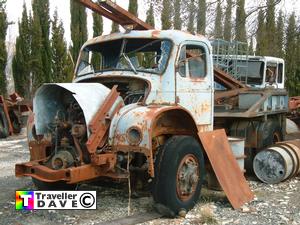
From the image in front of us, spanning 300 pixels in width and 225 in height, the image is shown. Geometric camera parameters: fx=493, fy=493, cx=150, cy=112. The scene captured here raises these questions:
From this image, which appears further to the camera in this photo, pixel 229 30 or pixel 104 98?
pixel 229 30

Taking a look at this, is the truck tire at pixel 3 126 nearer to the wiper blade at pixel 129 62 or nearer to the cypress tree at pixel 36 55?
the cypress tree at pixel 36 55

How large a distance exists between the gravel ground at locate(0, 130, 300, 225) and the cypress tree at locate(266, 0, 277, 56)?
646cm

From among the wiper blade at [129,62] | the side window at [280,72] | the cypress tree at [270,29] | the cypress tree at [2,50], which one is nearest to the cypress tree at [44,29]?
the cypress tree at [2,50]

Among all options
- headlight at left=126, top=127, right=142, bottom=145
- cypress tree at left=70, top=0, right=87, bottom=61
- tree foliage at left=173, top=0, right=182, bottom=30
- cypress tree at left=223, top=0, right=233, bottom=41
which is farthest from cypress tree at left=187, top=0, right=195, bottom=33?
cypress tree at left=70, top=0, right=87, bottom=61

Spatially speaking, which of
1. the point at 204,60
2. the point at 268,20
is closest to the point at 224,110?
the point at 204,60

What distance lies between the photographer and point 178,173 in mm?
5789

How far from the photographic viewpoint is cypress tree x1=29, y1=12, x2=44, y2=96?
22.3 meters

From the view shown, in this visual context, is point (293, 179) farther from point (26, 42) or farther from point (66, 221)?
point (26, 42)

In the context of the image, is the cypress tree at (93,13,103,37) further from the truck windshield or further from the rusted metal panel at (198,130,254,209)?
the rusted metal panel at (198,130,254,209)

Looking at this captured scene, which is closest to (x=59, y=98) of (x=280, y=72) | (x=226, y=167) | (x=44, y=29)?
(x=226, y=167)

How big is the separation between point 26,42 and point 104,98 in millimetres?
18057

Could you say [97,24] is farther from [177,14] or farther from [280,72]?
[280,72]

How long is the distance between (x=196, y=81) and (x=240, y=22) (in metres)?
7.08

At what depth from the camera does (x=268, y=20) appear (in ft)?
45.6
